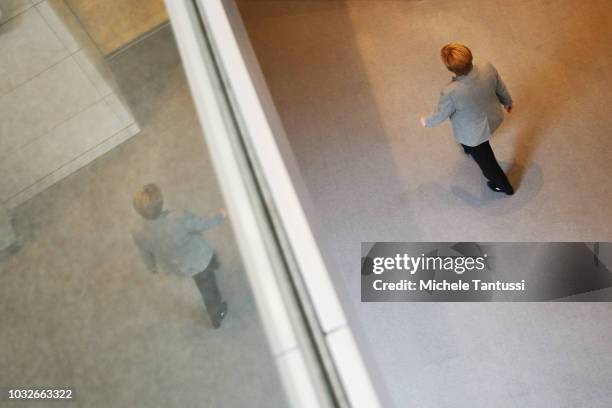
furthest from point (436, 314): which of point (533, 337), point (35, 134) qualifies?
point (35, 134)

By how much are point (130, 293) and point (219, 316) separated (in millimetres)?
431

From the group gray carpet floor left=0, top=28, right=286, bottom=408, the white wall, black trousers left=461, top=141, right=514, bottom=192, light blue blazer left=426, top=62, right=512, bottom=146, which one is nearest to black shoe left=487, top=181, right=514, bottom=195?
black trousers left=461, top=141, right=514, bottom=192

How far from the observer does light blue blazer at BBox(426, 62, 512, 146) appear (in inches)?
89.4

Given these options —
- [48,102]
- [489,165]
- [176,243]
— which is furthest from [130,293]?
[489,165]

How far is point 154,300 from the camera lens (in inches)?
71.2

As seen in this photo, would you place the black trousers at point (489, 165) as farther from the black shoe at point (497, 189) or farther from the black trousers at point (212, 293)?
the black trousers at point (212, 293)

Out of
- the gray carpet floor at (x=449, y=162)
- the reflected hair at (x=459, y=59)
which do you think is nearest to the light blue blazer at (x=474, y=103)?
the reflected hair at (x=459, y=59)

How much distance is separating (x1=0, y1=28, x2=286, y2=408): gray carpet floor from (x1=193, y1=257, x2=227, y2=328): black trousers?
3 cm

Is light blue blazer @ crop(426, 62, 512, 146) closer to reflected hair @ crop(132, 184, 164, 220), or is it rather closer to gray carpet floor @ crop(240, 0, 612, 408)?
gray carpet floor @ crop(240, 0, 612, 408)

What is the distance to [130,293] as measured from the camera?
187 centimetres

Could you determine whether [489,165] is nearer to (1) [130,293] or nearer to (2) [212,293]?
(2) [212,293]

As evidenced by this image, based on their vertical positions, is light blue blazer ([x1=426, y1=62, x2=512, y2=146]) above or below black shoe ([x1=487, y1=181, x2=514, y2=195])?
above

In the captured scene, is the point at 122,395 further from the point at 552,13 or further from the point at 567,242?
the point at 552,13

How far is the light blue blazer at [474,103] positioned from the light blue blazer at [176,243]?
1313mm
